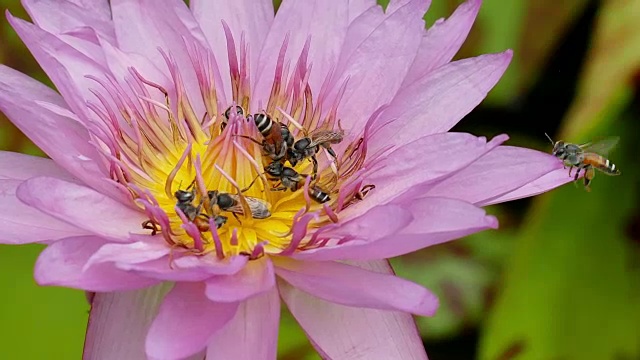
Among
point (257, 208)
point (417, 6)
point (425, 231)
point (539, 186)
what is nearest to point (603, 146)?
point (539, 186)

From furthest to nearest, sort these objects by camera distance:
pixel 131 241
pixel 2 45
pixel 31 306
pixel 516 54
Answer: pixel 516 54 < pixel 2 45 < pixel 31 306 < pixel 131 241

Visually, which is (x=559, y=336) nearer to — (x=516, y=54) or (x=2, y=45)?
(x=516, y=54)

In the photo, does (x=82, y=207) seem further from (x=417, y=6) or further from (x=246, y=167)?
(x=417, y=6)

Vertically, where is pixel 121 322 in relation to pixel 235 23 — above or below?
below

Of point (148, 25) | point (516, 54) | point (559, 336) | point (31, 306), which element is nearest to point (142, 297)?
point (148, 25)

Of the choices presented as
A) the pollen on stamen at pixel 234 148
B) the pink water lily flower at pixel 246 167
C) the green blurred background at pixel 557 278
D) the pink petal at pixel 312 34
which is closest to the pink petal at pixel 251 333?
the pink water lily flower at pixel 246 167

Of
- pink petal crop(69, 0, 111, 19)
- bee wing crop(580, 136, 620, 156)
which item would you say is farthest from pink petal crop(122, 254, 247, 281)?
bee wing crop(580, 136, 620, 156)
